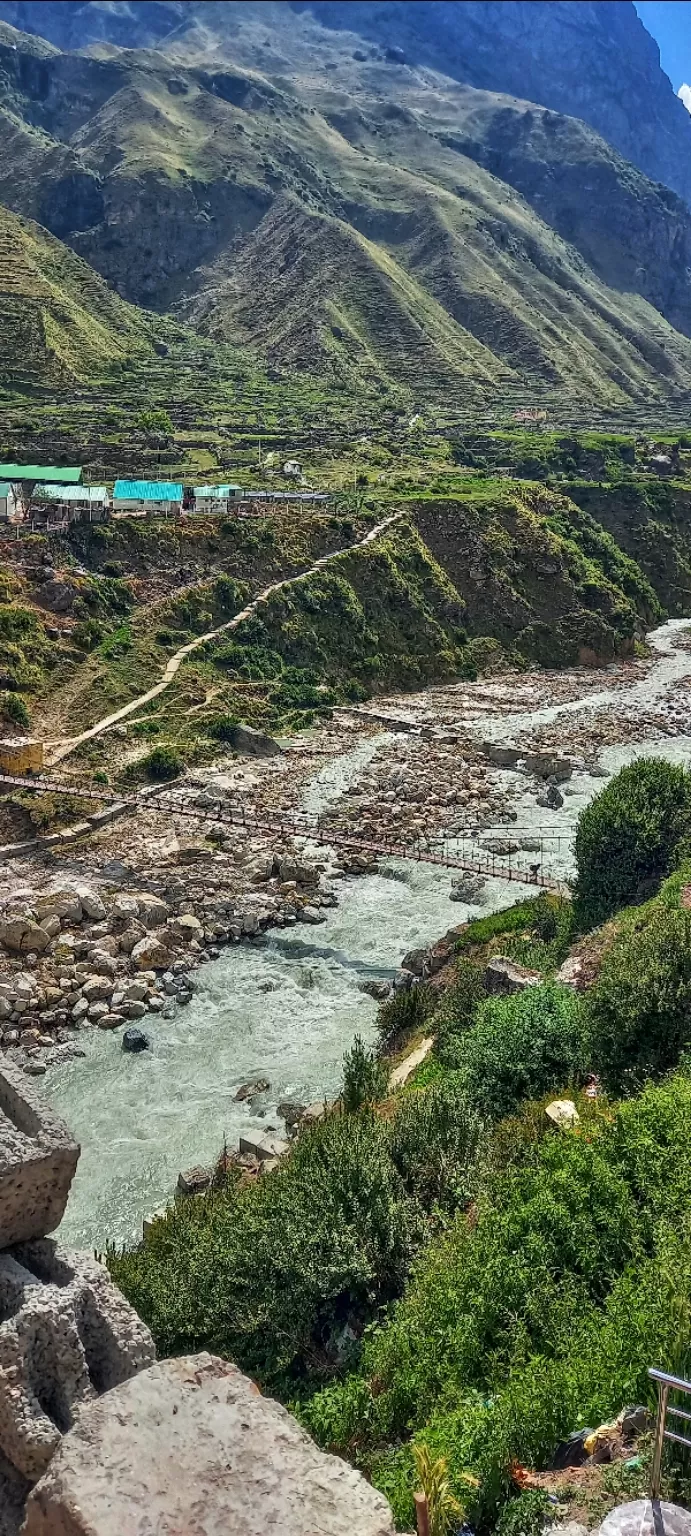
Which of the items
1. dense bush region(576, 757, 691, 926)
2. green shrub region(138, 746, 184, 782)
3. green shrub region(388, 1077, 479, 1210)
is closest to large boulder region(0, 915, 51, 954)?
green shrub region(138, 746, 184, 782)

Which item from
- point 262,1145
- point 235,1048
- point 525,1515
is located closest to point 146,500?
point 235,1048

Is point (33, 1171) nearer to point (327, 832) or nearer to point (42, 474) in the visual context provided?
point (327, 832)

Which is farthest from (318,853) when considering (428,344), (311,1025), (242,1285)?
(428,344)

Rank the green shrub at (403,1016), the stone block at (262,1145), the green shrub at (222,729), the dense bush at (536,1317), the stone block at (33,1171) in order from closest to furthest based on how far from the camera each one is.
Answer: the dense bush at (536,1317), the stone block at (33,1171), the stone block at (262,1145), the green shrub at (403,1016), the green shrub at (222,729)

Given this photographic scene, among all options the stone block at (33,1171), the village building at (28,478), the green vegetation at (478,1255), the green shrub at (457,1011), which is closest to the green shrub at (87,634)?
the village building at (28,478)

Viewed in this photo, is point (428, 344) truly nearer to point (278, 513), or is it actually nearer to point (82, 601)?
point (278, 513)

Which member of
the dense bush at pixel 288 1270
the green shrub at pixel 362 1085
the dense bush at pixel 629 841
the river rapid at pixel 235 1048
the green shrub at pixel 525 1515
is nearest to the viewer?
the green shrub at pixel 525 1515

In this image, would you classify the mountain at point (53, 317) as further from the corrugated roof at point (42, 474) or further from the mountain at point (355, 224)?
the corrugated roof at point (42, 474)
